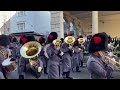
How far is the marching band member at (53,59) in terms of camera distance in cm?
596

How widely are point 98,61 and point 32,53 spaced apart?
1438mm

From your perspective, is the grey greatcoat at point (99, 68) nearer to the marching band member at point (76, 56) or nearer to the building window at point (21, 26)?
the marching band member at point (76, 56)

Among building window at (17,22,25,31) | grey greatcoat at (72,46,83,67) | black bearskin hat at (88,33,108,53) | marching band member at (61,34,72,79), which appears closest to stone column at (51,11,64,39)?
grey greatcoat at (72,46,83,67)

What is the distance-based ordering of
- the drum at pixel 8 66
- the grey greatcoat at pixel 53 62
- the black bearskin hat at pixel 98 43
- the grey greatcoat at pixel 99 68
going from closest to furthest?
1. the grey greatcoat at pixel 99 68
2. the black bearskin hat at pixel 98 43
3. the drum at pixel 8 66
4. the grey greatcoat at pixel 53 62

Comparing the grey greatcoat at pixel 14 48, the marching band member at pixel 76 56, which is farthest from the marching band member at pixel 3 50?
the grey greatcoat at pixel 14 48

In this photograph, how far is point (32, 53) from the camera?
4730mm

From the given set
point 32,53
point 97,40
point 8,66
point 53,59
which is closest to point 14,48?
point 53,59

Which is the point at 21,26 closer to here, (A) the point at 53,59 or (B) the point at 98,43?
(A) the point at 53,59

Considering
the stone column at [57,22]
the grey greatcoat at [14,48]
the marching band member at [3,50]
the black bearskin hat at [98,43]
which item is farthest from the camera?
the stone column at [57,22]

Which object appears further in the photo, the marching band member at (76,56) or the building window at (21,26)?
the building window at (21,26)

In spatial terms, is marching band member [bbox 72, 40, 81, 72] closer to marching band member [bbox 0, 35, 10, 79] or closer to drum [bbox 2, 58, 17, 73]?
marching band member [bbox 0, 35, 10, 79]

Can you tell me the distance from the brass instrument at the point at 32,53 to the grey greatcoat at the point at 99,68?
1.20 meters
